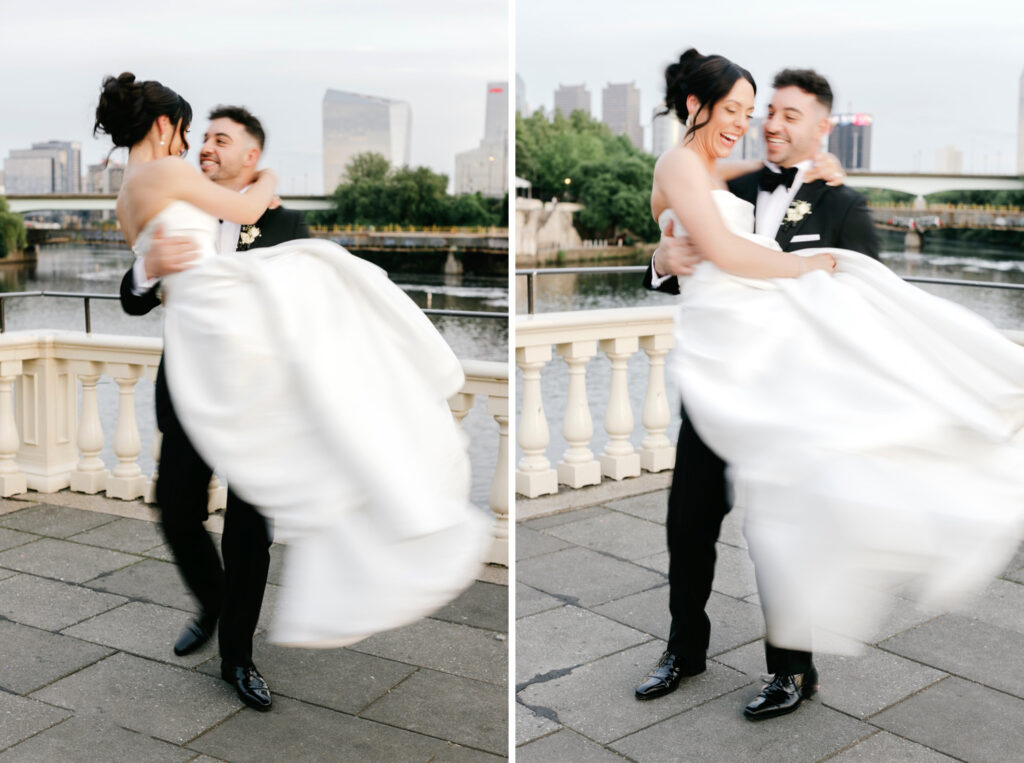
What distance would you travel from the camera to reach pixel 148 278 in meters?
2.24

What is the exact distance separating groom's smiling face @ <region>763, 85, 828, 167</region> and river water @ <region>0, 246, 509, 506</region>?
1.05 metres

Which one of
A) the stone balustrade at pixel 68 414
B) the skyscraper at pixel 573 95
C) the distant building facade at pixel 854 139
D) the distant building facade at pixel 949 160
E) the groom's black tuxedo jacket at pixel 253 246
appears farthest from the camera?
the distant building facade at pixel 949 160

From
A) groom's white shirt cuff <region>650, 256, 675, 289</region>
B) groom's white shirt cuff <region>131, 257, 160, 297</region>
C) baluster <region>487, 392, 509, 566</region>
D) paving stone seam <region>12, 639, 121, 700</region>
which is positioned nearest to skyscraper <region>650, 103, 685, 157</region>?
groom's white shirt cuff <region>650, 256, 675, 289</region>

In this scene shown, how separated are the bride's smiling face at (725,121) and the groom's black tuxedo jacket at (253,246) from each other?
975mm

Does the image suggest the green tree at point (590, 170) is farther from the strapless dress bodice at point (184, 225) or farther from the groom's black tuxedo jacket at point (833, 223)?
the strapless dress bodice at point (184, 225)

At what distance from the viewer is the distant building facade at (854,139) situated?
3088 millimetres

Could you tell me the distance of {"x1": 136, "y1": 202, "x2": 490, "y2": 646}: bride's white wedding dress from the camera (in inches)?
74.8

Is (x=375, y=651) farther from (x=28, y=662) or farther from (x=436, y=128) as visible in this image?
(x=436, y=128)

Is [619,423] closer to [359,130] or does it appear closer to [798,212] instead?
[798,212]

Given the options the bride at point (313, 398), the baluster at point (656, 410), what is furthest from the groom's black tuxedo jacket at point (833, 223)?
the baluster at point (656, 410)

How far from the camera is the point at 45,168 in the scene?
15.0 ft

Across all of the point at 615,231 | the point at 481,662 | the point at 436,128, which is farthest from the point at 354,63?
the point at 615,231

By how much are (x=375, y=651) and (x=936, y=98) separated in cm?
365

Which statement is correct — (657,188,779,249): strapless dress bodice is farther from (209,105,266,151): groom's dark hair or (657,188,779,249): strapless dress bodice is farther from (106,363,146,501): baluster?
(106,363,146,501): baluster
